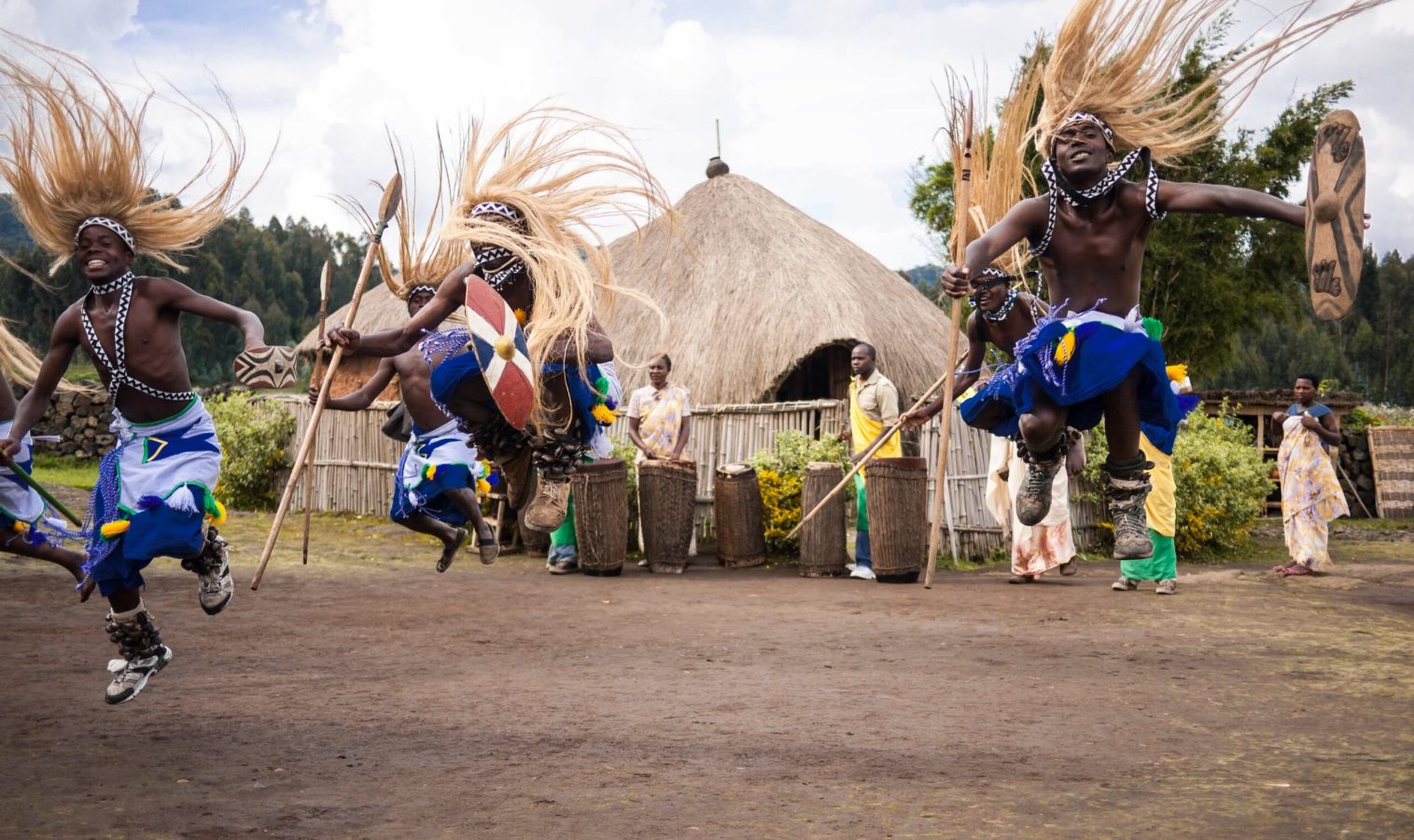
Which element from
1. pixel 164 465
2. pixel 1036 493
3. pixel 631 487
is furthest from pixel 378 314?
pixel 1036 493

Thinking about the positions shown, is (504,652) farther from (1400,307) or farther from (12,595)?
(1400,307)

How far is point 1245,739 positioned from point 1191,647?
244cm

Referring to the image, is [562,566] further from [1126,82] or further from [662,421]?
[1126,82]

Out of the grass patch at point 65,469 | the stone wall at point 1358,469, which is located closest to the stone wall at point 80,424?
the grass patch at point 65,469

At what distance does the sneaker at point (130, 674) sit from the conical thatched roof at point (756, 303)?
1033 cm

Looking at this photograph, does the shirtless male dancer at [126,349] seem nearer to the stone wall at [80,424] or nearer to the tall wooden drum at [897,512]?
the tall wooden drum at [897,512]

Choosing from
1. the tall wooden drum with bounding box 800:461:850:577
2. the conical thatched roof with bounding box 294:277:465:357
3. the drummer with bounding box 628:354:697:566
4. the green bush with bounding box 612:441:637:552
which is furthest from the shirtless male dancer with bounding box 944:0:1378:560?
the conical thatched roof with bounding box 294:277:465:357

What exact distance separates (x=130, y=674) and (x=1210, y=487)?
10779 mm

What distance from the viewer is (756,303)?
666 inches

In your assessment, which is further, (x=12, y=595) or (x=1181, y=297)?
(x=1181, y=297)

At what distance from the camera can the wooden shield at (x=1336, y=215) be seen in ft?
13.4

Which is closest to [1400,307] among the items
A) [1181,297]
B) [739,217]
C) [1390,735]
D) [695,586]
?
[1181,297]

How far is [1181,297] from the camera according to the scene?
22.1m

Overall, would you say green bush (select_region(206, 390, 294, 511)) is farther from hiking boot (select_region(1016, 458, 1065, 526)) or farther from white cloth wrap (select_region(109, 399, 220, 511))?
hiking boot (select_region(1016, 458, 1065, 526))
